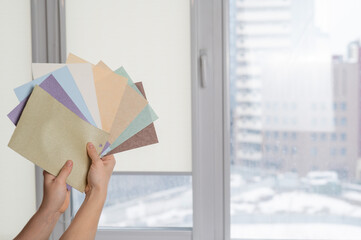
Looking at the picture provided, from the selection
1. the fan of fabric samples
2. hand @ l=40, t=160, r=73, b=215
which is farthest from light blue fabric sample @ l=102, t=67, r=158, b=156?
hand @ l=40, t=160, r=73, b=215

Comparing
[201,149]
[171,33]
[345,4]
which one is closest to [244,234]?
[201,149]

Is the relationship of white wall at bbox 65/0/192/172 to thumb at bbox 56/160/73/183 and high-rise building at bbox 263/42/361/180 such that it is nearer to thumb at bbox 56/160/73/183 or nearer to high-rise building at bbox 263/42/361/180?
high-rise building at bbox 263/42/361/180

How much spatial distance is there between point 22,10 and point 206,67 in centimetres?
98

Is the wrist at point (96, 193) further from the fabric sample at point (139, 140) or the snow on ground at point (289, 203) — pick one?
the snow on ground at point (289, 203)

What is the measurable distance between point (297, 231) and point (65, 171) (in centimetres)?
141

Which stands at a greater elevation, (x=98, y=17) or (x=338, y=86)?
(x=98, y=17)

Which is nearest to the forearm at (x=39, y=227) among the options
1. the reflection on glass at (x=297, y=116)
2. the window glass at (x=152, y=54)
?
the window glass at (x=152, y=54)

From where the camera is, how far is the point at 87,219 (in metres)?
0.99

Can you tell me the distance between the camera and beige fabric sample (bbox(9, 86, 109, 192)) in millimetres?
1009

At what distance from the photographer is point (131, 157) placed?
2.04 meters

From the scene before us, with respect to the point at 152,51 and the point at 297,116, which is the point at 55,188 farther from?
the point at 297,116

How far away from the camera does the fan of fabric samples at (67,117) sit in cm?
101

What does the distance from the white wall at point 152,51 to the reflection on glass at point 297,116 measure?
0.25 m

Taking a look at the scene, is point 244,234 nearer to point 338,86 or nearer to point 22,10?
point 338,86
